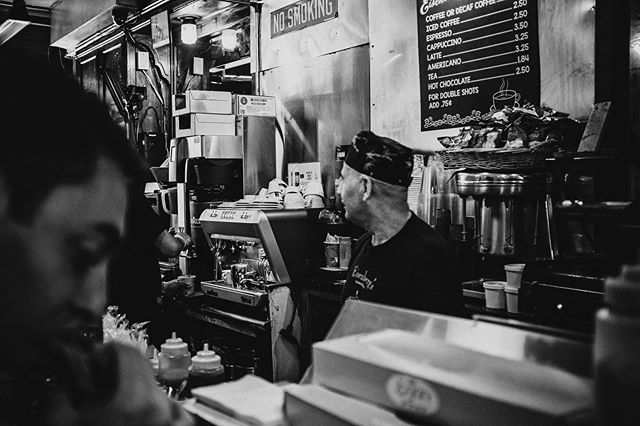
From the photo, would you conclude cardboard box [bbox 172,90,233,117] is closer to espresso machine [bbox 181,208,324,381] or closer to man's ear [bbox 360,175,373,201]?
espresso machine [bbox 181,208,324,381]

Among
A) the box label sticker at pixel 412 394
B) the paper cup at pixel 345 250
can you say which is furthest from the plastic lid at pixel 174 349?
the paper cup at pixel 345 250

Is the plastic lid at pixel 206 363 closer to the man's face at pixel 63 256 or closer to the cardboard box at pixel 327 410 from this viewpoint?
the cardboard box at pixel 327 410

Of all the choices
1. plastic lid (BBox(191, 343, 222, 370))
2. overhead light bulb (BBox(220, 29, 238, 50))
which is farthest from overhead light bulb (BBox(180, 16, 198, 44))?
plastic lid (BBox(191, 343, 222, 370))

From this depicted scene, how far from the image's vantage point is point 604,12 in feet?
12.0

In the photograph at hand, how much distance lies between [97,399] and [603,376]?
61 cm

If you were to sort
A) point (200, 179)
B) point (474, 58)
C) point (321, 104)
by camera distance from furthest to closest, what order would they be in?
point (321, 104)
point (200, 179)
point (474, 58)

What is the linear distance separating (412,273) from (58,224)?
8.32ft

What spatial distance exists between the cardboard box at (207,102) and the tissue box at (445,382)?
16.3 feet

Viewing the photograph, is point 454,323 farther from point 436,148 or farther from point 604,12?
point 436,148

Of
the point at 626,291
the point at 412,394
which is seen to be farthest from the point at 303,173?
the point at 626,291

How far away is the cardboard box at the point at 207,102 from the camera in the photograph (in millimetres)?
5902

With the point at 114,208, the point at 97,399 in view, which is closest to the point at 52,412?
the point at 97,399

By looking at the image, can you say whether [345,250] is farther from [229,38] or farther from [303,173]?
[229,38]

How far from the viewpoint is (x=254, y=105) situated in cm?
603
